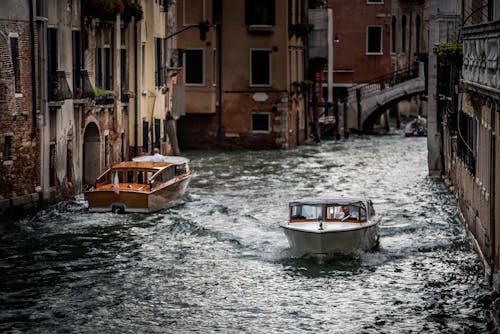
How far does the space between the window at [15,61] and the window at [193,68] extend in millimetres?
22296

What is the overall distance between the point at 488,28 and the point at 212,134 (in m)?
32.6

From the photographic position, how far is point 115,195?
29.5 metres

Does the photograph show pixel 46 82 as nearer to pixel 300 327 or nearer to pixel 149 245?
pixel 149 245

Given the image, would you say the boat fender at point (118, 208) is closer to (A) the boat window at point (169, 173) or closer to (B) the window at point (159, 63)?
(A) the boat window at point (169, 173)

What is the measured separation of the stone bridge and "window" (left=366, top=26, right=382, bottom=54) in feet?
11.4

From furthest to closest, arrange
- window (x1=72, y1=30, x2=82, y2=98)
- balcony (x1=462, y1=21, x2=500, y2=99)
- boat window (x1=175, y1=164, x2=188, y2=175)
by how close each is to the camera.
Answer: boat window (x1=175, y1=164, x2=188, y2=175) → window (x1=72, y1=30, x2=82, y2=98) → balcony (x1=462, y1=21, x2=500, y2=99)

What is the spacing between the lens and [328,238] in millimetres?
23297

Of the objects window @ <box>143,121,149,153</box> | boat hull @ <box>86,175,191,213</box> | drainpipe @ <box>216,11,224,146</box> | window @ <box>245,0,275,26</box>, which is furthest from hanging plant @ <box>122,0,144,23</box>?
window @ <box>245,0,275,26</box>

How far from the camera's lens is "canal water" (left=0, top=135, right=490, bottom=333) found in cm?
1923

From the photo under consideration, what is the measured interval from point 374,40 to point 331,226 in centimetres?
4361

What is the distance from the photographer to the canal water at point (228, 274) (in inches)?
757

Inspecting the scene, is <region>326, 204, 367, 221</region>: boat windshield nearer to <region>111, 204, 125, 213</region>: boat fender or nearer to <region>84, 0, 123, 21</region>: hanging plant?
<region>111, 204, 125, 213</region>: boat fender

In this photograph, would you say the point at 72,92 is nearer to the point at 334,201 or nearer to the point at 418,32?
the point at 334,201

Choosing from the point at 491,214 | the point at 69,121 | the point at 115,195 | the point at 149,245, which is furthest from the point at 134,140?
the point at 491,214
